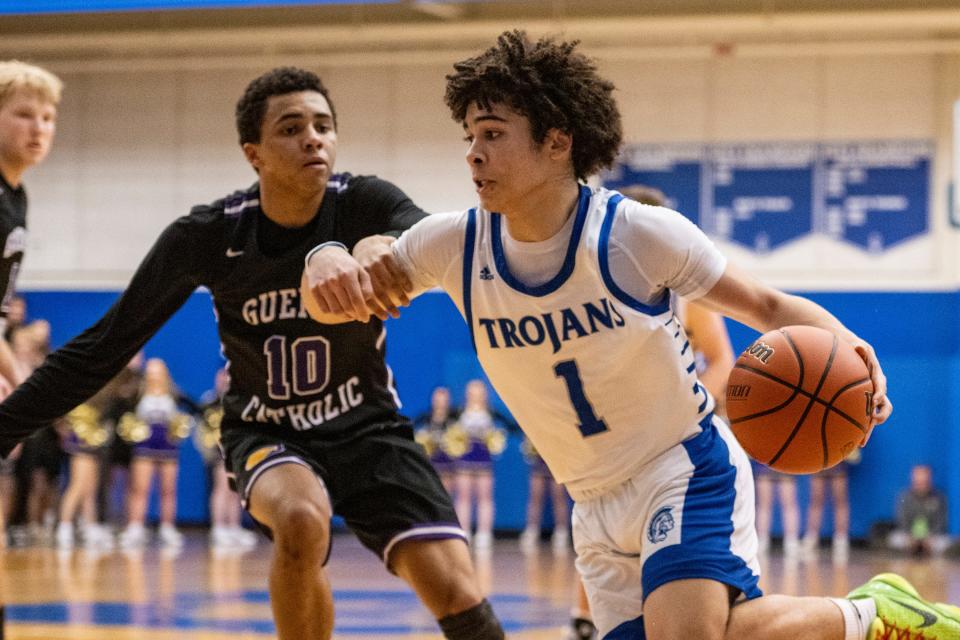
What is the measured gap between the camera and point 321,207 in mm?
4465

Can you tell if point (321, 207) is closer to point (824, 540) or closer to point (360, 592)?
point (360, 592)

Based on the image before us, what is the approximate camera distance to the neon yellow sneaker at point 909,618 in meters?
3.68

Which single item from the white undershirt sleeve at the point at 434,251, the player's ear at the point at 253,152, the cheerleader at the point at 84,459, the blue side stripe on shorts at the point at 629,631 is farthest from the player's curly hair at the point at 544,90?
the cheerleader at the point at 84,459

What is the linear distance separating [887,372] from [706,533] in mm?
12012

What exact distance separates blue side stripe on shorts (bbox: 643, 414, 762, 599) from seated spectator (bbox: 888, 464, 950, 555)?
10.9 metres

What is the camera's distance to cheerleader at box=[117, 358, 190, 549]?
13688 mm

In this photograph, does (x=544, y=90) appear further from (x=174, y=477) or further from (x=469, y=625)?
(x=174, y=477)

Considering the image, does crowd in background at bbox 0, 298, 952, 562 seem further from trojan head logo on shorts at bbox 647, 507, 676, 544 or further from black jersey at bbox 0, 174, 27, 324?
trojan head logo on shorts at bbox 647, 507, 676, 544

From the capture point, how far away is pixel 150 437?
13742 mm

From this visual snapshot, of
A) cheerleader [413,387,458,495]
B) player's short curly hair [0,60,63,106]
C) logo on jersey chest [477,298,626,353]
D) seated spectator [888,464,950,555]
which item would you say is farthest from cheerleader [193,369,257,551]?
logo on jersey chest [477,298,626,353]

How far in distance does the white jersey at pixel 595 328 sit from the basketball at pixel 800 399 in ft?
0.52

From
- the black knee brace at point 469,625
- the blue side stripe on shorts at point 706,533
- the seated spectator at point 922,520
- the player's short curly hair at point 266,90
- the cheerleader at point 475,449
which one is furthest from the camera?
the cheerleader at point 475,449

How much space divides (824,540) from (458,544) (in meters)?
11.0

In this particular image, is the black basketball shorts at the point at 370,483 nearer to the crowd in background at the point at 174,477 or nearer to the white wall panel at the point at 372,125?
the crowd in background at the point at 174,477
